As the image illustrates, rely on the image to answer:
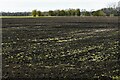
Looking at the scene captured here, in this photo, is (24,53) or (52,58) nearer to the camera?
(52,58)

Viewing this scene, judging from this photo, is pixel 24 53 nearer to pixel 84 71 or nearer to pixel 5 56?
pixel 5 56

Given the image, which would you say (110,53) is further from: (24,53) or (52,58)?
(24,53)

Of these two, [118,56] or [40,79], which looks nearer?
[40,79]

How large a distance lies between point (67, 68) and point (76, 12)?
436 feet

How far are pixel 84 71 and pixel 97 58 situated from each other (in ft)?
12.5

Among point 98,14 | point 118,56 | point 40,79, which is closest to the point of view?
point 40,79

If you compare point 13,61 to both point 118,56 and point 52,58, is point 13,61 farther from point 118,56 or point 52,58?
point 118,56

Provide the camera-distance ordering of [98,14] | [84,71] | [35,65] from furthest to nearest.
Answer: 1. [98,14]
2. [35,65]
3. [84,71]

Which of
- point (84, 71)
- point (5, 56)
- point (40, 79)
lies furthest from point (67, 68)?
point (5, 56)

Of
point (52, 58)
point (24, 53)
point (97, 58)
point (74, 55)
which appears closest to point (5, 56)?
point (24, 53)

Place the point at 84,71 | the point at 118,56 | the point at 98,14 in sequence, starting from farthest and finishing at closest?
the point at 98,14, the point at 118,56, the point at 84,71

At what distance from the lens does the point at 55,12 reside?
147 metres

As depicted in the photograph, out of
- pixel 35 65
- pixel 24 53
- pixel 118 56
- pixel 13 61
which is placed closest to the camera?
pixel 35 65

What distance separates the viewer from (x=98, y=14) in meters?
142
